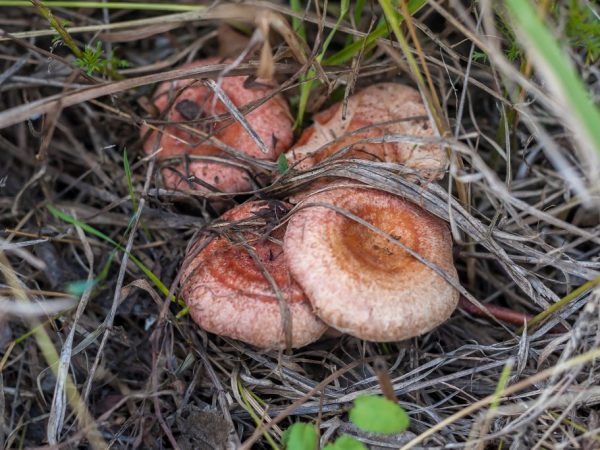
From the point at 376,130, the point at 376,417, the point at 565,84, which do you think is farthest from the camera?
the point at 376,130

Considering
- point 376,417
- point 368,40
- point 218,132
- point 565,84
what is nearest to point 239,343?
point 376,417

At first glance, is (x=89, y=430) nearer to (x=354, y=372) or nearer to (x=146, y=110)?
(x=354, y=372)

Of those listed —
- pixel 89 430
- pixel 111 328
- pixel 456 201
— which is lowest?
pixel 89 430

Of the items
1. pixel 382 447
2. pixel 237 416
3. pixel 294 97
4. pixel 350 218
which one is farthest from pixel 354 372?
pixel 294 97

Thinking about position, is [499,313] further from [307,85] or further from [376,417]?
[307,85]

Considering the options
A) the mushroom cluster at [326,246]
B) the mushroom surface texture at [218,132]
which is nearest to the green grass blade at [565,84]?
the mushroom cluster at [326,246]

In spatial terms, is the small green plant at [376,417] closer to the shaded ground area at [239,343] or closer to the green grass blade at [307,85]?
the shaded ground area at [239,343]

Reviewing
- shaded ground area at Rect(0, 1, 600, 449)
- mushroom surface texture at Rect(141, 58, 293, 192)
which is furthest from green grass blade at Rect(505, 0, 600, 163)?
mushroom surface texture at Rect(141, 58, 293, 192)
